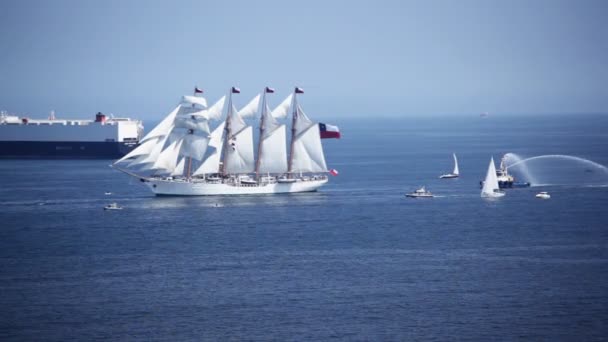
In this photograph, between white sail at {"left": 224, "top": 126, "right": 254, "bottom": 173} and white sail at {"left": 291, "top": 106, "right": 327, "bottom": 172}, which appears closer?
white sail at {"left": 224, "top": 126, "right": 254, "bottom": 173}

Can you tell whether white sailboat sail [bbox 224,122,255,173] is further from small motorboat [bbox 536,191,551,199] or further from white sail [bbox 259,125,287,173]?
small motorboat [bbox 536,191,551,199]

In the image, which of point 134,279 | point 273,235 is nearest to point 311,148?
point 273,235

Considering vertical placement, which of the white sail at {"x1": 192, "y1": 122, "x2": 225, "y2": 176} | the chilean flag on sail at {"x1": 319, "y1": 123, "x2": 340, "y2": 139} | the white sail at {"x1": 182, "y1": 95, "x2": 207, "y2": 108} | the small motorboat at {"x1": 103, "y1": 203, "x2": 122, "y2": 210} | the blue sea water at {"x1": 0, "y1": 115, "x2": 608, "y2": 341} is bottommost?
the blue sea water at {"x1": 0, "y1": 115, "x2": 608, "y2": 341}

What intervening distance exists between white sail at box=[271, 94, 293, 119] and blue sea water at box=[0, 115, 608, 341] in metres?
9.10

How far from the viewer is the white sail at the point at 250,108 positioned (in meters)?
104

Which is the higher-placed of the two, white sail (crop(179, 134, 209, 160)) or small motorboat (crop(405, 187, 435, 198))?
white sail (crop(179, 134, 209, 160))

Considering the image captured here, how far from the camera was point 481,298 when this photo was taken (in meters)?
53.8

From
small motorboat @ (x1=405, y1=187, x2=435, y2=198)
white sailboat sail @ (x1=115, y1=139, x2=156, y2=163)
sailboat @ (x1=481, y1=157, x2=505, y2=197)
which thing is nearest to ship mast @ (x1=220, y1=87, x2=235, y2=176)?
white sailboat sail @ (x1=115, y1=139, x2=156, y2=163)

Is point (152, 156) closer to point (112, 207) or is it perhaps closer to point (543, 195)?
point (112, 207)

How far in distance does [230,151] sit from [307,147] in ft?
26.1

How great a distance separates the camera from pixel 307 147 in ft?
340

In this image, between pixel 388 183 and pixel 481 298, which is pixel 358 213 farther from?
pixel 481 298

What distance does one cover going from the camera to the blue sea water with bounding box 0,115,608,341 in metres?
49.1

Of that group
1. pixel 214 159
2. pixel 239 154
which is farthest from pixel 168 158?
pixel 239 154
